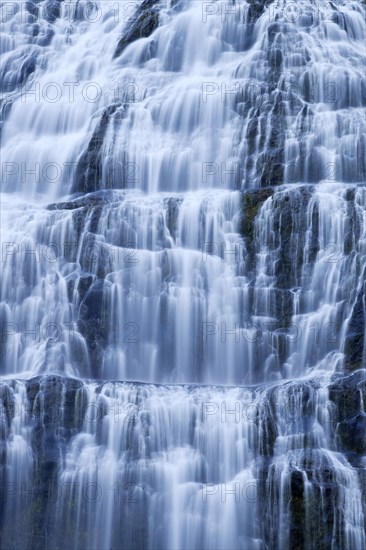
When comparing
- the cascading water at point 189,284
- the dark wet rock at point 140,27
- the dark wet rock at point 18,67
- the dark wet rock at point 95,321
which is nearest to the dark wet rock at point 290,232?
the cascading water at point 189,284

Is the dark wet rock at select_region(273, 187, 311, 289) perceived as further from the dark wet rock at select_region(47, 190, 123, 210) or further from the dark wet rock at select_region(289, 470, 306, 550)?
the dark wet rock at select_region(289, 470, 306, 550)

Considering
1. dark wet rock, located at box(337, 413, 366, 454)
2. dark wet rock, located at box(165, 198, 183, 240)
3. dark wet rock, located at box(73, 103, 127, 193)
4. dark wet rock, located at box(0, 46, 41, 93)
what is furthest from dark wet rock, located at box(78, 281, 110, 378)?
dark wet rock, located at box(0, 46, 41, 93)

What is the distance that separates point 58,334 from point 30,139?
746 centimetres

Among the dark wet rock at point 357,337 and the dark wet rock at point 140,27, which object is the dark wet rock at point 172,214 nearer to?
the dark wet rock at point 357,337

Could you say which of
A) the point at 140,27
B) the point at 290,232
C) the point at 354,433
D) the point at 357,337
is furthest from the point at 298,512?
the point at 140,27

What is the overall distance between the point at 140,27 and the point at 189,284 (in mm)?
11287

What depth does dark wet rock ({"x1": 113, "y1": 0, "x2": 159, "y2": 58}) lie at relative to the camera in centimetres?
2842

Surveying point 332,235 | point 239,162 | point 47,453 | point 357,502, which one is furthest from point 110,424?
point 239,162

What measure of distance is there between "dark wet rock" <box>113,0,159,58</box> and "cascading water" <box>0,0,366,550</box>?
86 mm

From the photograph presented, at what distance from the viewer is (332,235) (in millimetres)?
20250

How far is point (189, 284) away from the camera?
66.6 ft

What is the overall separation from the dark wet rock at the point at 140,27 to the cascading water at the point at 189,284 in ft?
0.28

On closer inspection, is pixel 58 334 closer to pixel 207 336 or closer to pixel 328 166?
pixel 207 336

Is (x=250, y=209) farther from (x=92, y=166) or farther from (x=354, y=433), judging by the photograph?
(x=354, y=433)
